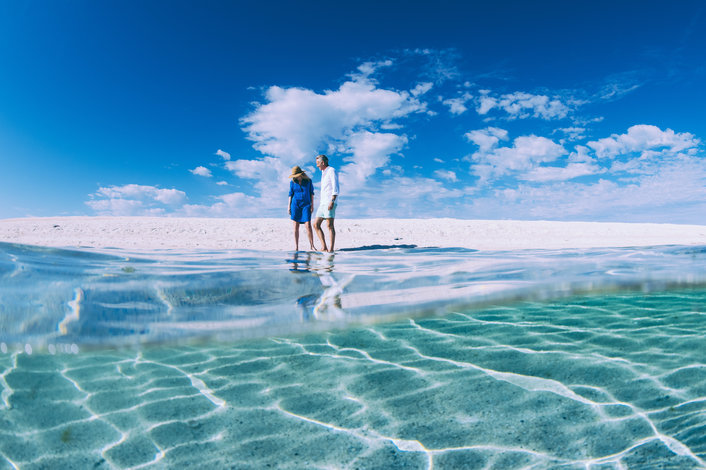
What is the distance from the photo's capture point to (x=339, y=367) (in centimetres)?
365

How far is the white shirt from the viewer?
9000 millimetres

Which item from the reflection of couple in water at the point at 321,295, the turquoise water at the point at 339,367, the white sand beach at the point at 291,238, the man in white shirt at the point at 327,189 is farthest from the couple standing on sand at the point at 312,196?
the white sand beach at the point at 291,238

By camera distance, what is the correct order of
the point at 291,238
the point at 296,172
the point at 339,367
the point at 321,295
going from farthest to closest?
1. the point at 291,238
2. the point at 296,172
3. the point at 321,295
4. the point at 339,367

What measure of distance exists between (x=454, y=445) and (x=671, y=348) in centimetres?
285

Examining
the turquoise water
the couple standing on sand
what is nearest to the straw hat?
the couple standing on sand

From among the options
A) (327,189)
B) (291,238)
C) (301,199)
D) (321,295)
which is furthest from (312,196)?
(291,238)

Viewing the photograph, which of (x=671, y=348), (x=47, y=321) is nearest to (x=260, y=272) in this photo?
(x=47, y=321)

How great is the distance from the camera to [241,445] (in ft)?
7.97

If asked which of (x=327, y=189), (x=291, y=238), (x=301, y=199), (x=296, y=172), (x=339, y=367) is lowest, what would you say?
(x=339, y=367)

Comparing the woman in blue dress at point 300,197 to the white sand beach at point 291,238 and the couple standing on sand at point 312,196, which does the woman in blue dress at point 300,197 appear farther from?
the white sand beach at point 291,238

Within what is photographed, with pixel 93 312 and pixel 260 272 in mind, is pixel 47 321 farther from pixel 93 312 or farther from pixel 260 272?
pixel 260 272

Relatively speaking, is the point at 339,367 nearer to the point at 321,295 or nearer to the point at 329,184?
the point at 321,295

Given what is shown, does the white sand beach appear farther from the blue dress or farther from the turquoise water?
the turquoise water

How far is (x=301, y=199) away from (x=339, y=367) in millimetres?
6491
